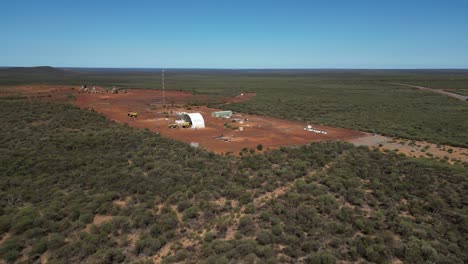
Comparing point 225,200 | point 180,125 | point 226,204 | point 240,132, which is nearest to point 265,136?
point 240,132

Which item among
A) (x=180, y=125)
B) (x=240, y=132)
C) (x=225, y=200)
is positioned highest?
(x=180, y=125)

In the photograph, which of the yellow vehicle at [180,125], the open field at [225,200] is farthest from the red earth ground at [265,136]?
the yellow vehicle at [180,125]

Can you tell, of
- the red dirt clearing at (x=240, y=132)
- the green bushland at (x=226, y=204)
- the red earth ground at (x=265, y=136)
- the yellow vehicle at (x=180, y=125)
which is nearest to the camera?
the green bushland at (x=226, y=204)

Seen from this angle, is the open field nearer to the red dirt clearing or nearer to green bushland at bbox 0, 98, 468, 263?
green bushland at bbox 0, 98, 468, 263

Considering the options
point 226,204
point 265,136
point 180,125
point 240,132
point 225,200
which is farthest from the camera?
point 180,125

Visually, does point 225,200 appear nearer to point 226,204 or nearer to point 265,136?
point 226,204

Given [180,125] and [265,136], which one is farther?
[180,125]

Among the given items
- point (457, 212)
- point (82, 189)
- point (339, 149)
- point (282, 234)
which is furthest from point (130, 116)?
point (457, 212)

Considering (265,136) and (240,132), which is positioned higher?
(240,132)

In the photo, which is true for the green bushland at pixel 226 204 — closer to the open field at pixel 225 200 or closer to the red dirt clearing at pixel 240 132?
the open field at pixel 225 200
